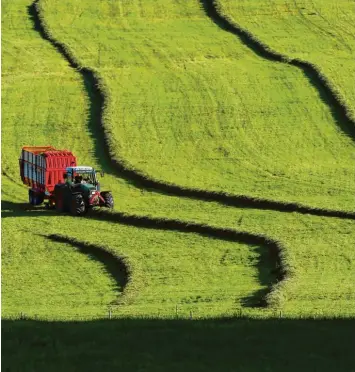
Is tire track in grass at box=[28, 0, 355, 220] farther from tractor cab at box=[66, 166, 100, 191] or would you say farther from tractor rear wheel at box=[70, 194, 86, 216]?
tractor rear wheel at box=[70, 194, 86, 216]

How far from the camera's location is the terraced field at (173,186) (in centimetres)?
3031

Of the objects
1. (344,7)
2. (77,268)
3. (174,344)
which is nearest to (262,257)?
(77,268)

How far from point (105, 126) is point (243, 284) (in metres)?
31.3

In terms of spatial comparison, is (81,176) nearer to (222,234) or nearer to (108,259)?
(222,234)

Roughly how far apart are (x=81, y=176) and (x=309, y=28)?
40.7 meters

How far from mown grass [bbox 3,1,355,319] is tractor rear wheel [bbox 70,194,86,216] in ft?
1.83

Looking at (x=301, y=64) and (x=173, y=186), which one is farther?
(x=301, y=64)

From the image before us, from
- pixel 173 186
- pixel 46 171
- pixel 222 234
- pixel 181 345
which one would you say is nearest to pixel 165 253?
pixel 222 234

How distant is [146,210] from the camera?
51781 mm

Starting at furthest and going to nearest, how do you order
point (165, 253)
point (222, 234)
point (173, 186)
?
point (173, 186), point (222, 234), point (165, 253)

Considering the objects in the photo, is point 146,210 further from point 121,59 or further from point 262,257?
point 121,59

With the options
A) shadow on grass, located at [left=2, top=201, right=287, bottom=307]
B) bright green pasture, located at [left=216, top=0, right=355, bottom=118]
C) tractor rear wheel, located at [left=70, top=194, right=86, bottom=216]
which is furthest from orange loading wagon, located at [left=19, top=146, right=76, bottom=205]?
bright green pasture, located at [left=216, top=0, right=355, bottom=118]

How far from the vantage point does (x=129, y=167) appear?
61062 millimetres

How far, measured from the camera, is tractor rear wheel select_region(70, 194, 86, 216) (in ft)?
169
